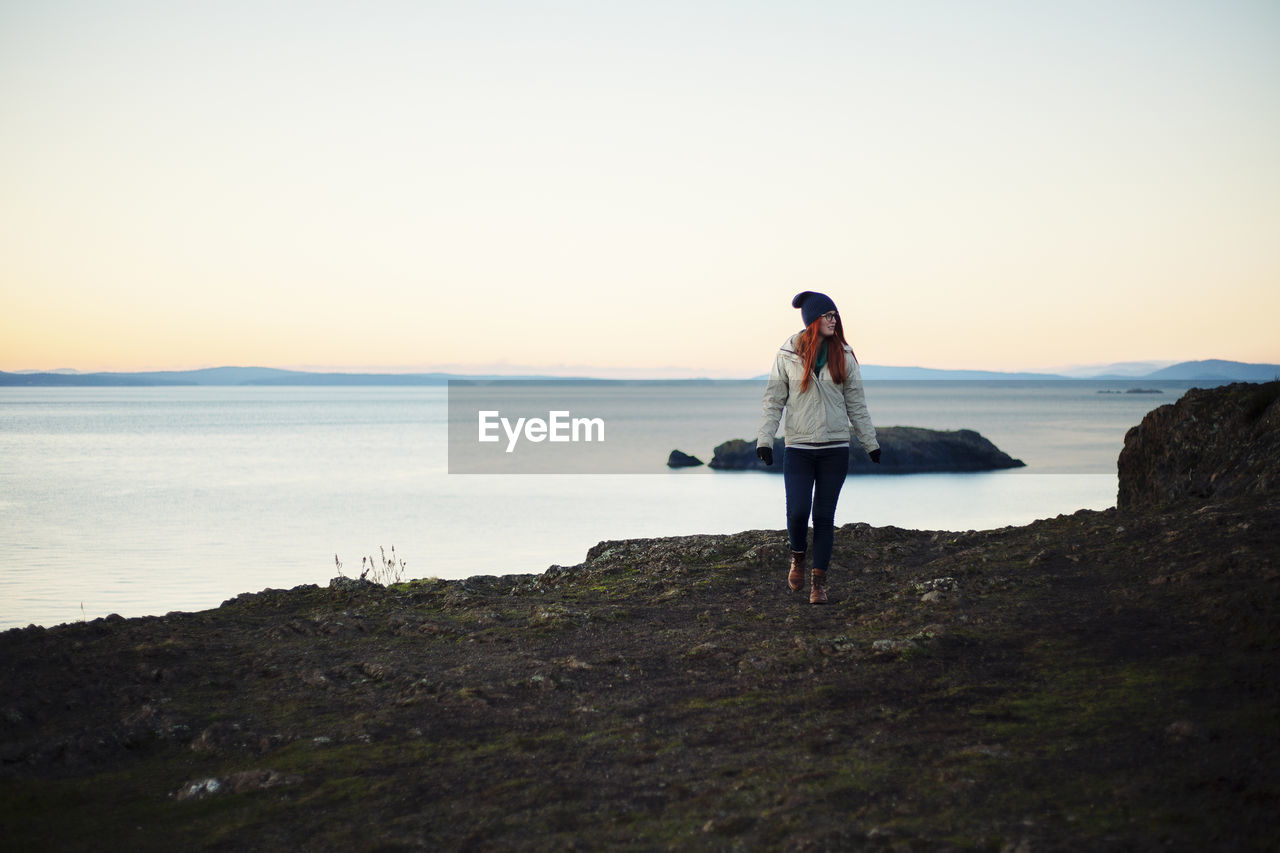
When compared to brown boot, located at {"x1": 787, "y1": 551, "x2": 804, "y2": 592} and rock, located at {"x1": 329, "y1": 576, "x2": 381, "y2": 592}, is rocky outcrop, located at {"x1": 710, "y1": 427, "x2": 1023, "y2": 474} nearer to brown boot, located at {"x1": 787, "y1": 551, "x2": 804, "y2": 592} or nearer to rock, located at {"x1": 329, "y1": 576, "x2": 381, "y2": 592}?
rock, located at {"x1": 329, "y1": 576, "x2": 381, "y2": 592}

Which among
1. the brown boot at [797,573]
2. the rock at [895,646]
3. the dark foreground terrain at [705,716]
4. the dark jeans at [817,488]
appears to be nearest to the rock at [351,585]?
the dark foreground terrain at [705,716]

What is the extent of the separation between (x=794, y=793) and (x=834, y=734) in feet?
2.68

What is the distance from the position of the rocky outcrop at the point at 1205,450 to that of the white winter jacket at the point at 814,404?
15.5ft

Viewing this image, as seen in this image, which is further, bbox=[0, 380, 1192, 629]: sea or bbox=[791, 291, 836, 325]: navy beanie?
bbox=[0, 380, 1192, 629]: sea

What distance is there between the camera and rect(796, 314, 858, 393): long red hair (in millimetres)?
8148

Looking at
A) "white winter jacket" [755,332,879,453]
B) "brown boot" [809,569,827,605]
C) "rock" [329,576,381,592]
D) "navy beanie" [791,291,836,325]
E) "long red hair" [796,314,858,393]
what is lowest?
"rock" [329,576,381,592]

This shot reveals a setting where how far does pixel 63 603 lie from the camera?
16969mm

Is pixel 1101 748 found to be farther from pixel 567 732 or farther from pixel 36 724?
pixel 36 724

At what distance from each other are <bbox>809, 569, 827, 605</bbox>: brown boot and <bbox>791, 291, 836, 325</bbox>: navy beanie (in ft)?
7.41

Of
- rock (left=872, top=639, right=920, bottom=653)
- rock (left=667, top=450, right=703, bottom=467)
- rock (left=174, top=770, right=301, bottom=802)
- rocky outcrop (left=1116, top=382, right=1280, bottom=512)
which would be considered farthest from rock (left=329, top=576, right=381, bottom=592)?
rock (left=667, top=450, right=703, bottom=467)

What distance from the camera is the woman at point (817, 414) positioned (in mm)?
8180

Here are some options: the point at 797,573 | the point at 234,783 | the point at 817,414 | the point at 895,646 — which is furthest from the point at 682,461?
the point at 234,783

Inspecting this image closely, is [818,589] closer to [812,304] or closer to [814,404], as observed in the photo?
[814,404]

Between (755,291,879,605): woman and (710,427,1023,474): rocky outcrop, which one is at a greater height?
(755,291,879,605): woman
